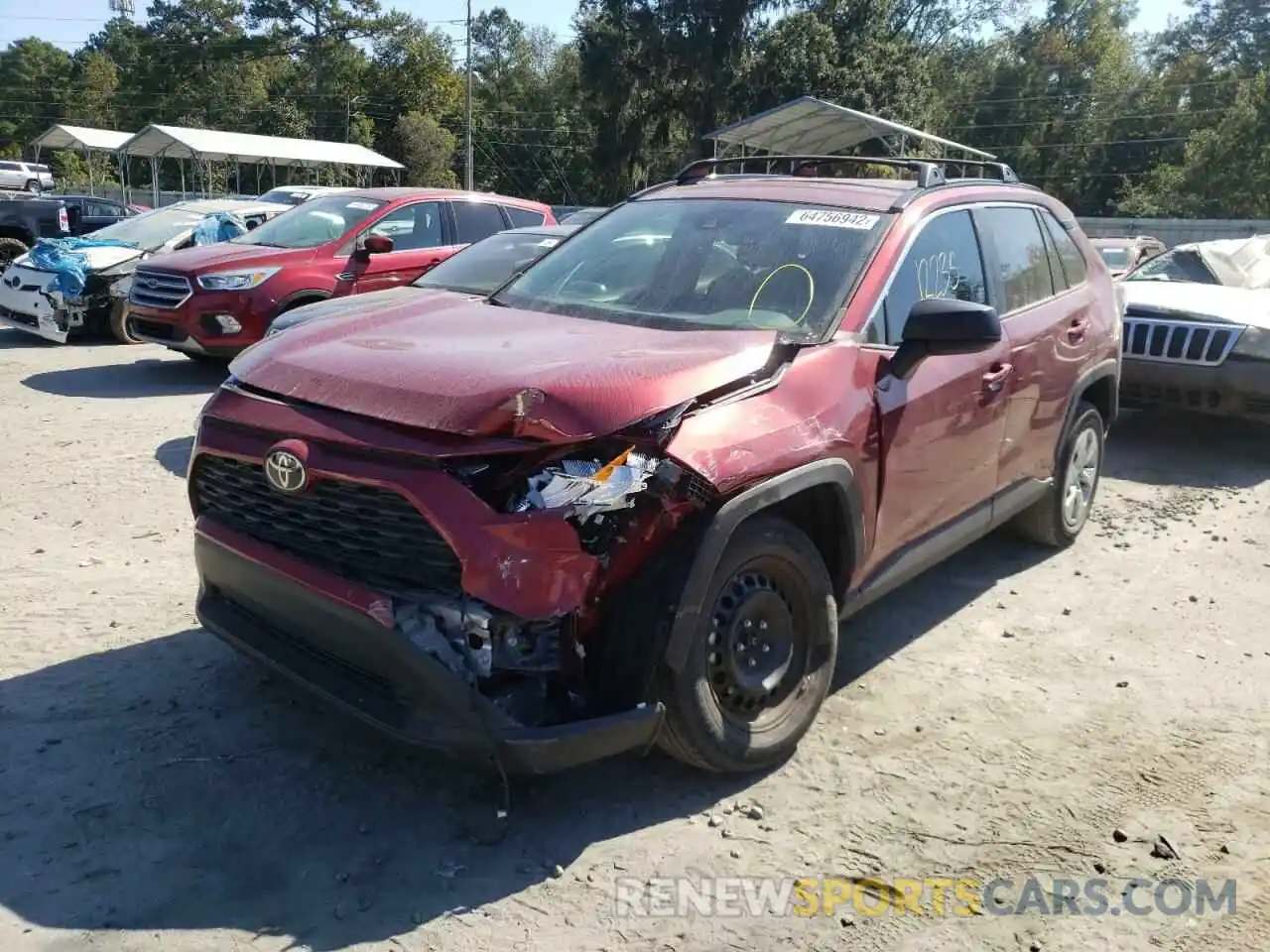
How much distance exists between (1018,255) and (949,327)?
1631 mm

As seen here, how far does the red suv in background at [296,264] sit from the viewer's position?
934 cm

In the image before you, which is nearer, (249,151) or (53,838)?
(53,838)

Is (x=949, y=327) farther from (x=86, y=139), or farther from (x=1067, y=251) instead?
(x=86, y=139)

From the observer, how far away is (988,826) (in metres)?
3.27

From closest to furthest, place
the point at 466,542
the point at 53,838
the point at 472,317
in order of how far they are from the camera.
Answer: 1. the point at 466,542
2. the point at 53,838
3. the point at 472,317

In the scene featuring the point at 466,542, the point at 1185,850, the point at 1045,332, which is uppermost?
the point at 1045,332

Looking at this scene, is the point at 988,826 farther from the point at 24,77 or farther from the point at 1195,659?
the point at 24,77

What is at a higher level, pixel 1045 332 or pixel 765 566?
pixel 1045 332

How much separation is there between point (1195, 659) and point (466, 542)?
11.1ft

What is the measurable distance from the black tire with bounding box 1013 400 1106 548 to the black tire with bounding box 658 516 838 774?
238 cm

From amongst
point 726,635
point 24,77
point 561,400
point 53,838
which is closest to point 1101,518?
point 726,635

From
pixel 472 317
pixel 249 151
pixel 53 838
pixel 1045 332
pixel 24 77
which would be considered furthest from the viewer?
→ pixel 24 77

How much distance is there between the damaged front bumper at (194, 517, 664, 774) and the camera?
9.14 feet

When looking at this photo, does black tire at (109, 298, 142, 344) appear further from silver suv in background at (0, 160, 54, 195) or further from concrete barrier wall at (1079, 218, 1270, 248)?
concrete barrier wall at (1079, 218, 1270, 248)
